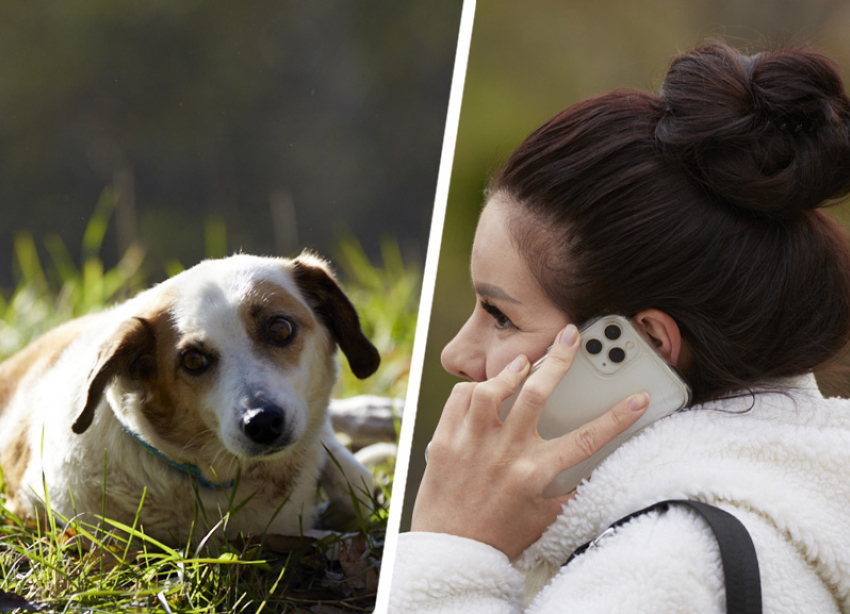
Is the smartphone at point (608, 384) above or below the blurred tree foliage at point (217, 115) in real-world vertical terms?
below

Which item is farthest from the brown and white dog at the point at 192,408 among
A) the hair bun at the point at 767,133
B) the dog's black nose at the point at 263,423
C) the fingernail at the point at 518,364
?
the hair bun at the point at 767,133

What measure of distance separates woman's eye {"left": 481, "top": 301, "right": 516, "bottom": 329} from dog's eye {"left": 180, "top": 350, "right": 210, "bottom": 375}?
0.49 m

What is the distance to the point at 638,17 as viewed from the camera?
1870mm

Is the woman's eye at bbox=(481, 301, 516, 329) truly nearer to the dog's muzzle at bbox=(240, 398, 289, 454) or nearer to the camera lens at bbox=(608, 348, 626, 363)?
the camera lens at bbox=(608, 348, 626, 363)

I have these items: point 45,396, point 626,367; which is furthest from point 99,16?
point 626,367

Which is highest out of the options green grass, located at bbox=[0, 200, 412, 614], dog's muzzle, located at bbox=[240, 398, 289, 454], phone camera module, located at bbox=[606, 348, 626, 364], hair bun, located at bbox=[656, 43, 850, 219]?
hair bun, located at bbox=[656, 43, 850, 219]

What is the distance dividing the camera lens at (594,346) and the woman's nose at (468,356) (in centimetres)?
18

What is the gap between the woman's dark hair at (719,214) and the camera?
3.34ft

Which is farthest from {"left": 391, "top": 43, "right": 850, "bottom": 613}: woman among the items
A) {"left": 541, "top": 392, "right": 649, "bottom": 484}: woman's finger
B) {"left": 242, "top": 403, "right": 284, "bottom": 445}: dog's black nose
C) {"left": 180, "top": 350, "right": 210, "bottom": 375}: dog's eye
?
{"left": 180, "top": 350, "right": 210, "bottom": 375}: dog's eye

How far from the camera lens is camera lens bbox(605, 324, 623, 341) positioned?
1.04 meters

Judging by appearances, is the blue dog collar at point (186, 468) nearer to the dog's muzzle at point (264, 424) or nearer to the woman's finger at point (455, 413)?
the dog's muzzle at point (264, 424)

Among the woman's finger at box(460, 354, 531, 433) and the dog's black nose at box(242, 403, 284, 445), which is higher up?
the woman's finger at box(460, 354, 531, 433)

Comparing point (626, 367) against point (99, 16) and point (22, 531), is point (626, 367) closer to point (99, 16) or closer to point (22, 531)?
point (22, 531)

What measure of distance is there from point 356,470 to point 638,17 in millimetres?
1274
